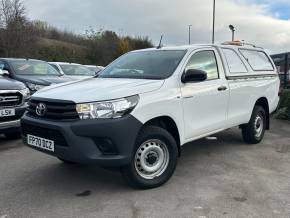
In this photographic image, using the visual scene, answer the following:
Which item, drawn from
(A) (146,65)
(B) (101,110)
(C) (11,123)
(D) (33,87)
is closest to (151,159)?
(B) (101,110)

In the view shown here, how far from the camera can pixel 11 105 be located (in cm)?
718

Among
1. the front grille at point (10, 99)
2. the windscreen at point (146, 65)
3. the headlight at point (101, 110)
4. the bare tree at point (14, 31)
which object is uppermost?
the bare tree at point (14, 31)

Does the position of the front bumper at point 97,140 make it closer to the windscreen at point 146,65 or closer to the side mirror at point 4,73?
the windscreen at point 146,65

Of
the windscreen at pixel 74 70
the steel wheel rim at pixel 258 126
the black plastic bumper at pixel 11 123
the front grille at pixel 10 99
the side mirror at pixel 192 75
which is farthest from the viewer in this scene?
the windscreen at pixel 74 70

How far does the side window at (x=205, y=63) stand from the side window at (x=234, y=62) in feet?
1.35

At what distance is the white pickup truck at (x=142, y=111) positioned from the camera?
454 cm

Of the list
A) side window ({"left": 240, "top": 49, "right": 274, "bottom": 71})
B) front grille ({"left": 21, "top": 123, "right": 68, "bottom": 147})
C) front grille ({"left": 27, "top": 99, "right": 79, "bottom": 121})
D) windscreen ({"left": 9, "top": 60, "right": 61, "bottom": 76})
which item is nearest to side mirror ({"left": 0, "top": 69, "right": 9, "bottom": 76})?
windscreen ({"left": 9, "top": 60, "right": 61, "bottom": 76})

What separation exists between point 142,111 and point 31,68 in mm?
6558

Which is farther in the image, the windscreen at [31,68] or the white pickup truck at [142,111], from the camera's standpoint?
the windscreen at [31,68]

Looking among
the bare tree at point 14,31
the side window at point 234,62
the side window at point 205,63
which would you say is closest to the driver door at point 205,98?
the side window at point 205,63

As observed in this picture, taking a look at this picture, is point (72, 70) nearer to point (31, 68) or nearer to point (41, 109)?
point (31, 68)

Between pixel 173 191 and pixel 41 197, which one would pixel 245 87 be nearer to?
pixel 173 191

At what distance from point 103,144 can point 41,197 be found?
0.97 m

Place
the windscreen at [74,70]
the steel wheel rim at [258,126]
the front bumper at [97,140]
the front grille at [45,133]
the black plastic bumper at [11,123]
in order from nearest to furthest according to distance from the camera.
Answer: the front bumper at [97,140] < the front grille at [45,133] < the black plastic bumper at [11,123] < the steel wheel rim at [258,126] < the windscreen at [74,70]
